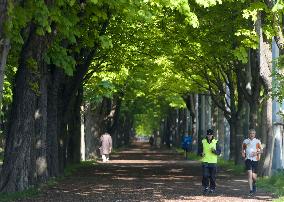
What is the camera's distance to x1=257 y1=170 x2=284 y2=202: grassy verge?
20425mm

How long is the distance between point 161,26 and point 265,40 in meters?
7.95

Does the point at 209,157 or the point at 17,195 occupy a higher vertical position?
the point at 209,157

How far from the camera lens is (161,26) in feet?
104

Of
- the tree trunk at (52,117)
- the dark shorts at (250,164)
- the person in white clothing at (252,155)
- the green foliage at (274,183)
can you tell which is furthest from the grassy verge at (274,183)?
the tree trunk at (52,117)

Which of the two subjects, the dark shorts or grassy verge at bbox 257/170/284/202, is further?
grassy verge at bbox 257/170/284/202

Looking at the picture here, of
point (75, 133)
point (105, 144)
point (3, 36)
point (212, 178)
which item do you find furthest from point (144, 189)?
point (105, 144)

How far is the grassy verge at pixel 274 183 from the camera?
20425mm

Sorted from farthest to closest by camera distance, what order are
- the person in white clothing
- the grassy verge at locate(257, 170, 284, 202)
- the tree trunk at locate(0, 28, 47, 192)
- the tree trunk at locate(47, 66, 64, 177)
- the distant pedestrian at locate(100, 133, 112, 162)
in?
the distant pedestrian at locate(100, 133, 112, 162) < the tree trunk at locate(47, 66, 64, 177) < the grassy verge at locate(257, 170, 284, 202) < the person in white clothing < the tree trunk at locate(0, 28, 47, 192)

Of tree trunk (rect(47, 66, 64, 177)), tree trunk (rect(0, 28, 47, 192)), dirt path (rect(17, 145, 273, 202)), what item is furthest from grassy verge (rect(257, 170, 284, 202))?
tree trunk (rect(47, 66, 64, 177))

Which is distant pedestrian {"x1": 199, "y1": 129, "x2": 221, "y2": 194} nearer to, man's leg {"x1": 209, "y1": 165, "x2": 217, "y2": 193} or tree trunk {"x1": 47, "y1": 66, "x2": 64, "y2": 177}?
man's leg {"x1": 209, "y1": 165, "x2": 217, "y2": 193}

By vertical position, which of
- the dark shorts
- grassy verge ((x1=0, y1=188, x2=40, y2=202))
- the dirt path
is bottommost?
the dirt path

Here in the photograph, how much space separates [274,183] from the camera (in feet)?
74.0

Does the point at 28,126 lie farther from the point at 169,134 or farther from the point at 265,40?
the point at 169,134

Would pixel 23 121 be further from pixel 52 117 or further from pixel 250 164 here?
pixel 250 164
